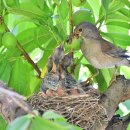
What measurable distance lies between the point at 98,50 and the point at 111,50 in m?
0.10

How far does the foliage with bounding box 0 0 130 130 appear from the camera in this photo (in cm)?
126

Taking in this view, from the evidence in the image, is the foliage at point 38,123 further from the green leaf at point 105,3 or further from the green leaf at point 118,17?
the green leaf at point 118,17

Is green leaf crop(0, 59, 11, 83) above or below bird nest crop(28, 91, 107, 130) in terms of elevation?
above

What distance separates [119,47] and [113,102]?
0.99 feet

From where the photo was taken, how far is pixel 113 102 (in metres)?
1.23

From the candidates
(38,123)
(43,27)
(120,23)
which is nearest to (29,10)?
(43,27)

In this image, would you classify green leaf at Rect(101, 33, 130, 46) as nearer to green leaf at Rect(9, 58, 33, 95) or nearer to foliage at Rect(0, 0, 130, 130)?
foliage at Rect(0, 0, 130, 130)

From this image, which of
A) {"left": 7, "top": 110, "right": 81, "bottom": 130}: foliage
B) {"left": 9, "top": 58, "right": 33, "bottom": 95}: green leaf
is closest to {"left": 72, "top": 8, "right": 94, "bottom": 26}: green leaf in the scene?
{"left": 9, "top": 58, "right": 33, "bottom": 95}: green leaf

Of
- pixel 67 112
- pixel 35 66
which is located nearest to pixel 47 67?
pixel 35 66

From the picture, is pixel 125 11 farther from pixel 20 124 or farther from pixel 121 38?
pixel 20 124

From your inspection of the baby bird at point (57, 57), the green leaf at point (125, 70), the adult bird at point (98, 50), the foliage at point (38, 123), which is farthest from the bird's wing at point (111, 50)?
the foliage at point (38, 123)

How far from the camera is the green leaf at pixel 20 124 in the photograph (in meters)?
0.54

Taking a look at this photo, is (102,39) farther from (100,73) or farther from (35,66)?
(35,66)

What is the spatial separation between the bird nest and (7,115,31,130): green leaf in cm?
65
